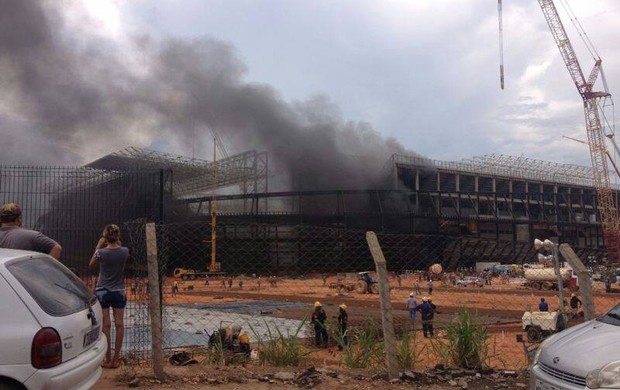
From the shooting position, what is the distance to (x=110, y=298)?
4.87 m

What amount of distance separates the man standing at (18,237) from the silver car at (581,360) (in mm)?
3851

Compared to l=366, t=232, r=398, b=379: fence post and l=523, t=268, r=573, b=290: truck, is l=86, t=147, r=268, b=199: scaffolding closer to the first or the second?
l=523, t=268, r=573, b=290: truck

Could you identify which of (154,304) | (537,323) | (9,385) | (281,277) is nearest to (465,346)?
(154,304)

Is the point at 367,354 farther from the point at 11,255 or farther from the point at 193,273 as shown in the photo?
the point at 193,273

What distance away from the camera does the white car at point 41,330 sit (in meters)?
2.81

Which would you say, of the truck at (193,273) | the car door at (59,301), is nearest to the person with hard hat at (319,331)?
the car door at (59,301)

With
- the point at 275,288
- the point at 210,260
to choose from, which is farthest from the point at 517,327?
the point at 210,260

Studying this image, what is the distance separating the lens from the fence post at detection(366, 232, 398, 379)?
14.1 feet

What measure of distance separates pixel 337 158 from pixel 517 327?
4448 centimetres

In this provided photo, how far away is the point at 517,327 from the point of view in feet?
53.5

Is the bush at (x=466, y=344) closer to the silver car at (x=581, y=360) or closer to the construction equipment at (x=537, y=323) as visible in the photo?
the silver car at (x=581, y=360)

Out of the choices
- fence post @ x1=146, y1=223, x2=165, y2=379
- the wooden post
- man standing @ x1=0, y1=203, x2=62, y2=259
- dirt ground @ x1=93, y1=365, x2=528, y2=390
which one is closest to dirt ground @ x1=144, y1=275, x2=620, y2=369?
the wooden post

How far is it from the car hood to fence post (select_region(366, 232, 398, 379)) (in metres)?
1.16

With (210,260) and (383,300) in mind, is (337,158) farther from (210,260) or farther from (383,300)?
(383,300)
